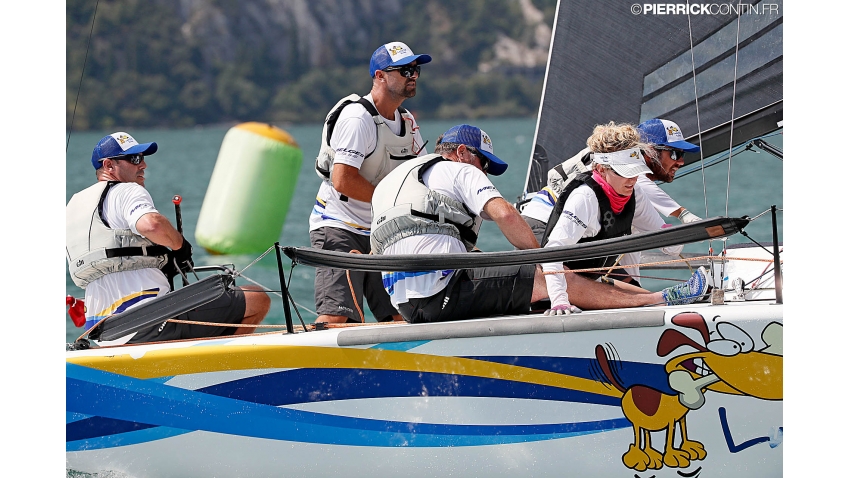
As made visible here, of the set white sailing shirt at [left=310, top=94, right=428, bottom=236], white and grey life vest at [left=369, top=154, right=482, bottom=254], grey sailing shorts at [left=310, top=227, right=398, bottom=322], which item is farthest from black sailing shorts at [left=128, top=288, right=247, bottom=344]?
white and grey life vest at [left=369, top=154, right=482, bottom=254]

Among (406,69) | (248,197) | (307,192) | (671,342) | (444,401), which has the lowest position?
(444,401)

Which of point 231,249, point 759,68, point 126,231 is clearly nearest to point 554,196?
point 759,68

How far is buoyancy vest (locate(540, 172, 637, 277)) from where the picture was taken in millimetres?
3688

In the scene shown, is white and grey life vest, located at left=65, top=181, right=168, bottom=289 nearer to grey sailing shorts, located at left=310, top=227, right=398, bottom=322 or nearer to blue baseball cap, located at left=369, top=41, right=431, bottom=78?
grey sailing shorts, located at left=310, top=227, right=398, bottom=322

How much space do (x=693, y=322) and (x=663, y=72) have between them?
188cm

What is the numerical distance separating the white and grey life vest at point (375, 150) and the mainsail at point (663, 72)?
97 centimetres

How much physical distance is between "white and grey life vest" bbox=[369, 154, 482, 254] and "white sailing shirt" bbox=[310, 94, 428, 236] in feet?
1.78

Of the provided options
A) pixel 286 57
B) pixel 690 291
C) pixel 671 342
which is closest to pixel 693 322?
pixel 671 342

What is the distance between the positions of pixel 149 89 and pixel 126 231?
60.7 meters

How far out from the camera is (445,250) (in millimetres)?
3699

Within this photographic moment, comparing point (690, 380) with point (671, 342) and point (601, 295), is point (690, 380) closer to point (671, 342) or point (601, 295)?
point (671, 342)

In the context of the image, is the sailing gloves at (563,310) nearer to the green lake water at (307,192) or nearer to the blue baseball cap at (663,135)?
the blue baseball cap at (663,135)

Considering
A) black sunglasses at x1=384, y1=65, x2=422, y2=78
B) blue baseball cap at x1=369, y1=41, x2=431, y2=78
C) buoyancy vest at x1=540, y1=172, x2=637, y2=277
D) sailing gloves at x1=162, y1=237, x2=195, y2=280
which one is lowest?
sailing gloves at x1=162, y1=237, x2=195, y2=280

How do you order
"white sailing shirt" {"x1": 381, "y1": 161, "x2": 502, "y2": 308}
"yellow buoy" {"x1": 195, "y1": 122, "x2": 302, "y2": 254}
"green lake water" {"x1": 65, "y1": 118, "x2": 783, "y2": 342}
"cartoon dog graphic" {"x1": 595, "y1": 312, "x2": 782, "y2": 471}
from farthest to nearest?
"yellow buoy" {"x1": 195, "y1": 122, "x2": 302, "y2": 254}
"green lake water" {"x1": 65, "y1": 118, "x2": 783, "y2": 342}
"white sailing shirt" {"x1": 381, "y1": 161, "x2": 502, "y2": 308}
"cartoon dog graphic" {"x1": 595, "y1": 312, "x2": 782, "y2": 471}
